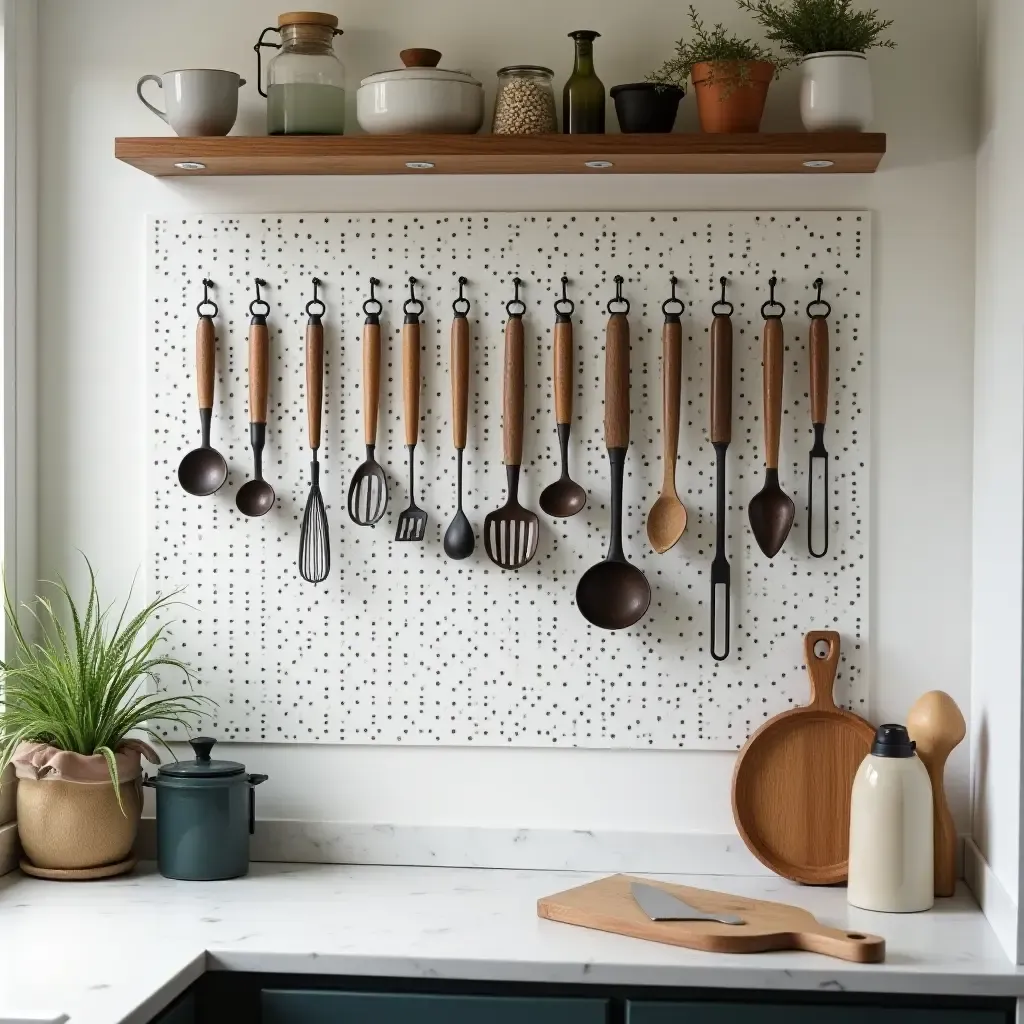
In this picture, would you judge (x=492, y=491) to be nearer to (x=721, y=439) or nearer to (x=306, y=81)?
(x=721, y=439)

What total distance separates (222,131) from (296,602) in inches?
29.9

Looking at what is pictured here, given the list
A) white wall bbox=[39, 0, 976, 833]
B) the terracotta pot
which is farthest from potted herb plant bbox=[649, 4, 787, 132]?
white wall bbox=[39, 0, 976, 833]

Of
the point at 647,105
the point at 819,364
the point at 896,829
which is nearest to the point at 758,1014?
the point at 896,829

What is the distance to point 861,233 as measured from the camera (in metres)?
2.07

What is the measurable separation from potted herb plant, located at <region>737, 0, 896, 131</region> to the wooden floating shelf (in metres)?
0.04

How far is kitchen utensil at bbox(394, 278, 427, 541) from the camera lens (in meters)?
2.10

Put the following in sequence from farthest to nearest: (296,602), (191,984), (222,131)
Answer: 1. (296,602)
2. (222,131)
3. (191,984)

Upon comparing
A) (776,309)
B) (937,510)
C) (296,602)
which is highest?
(776,309)

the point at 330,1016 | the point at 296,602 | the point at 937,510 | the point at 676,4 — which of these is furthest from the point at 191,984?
the point at 676,4

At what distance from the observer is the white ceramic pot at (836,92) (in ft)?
6.30

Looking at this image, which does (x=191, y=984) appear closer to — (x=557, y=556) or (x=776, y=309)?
(x=557, y=556)

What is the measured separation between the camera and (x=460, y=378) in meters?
2.09

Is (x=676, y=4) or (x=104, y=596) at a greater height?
(x=676, y=4)

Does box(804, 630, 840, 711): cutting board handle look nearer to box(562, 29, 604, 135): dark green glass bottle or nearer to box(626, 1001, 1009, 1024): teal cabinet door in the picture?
box(626, 1001, 1009, 1024): teal cabinet door
